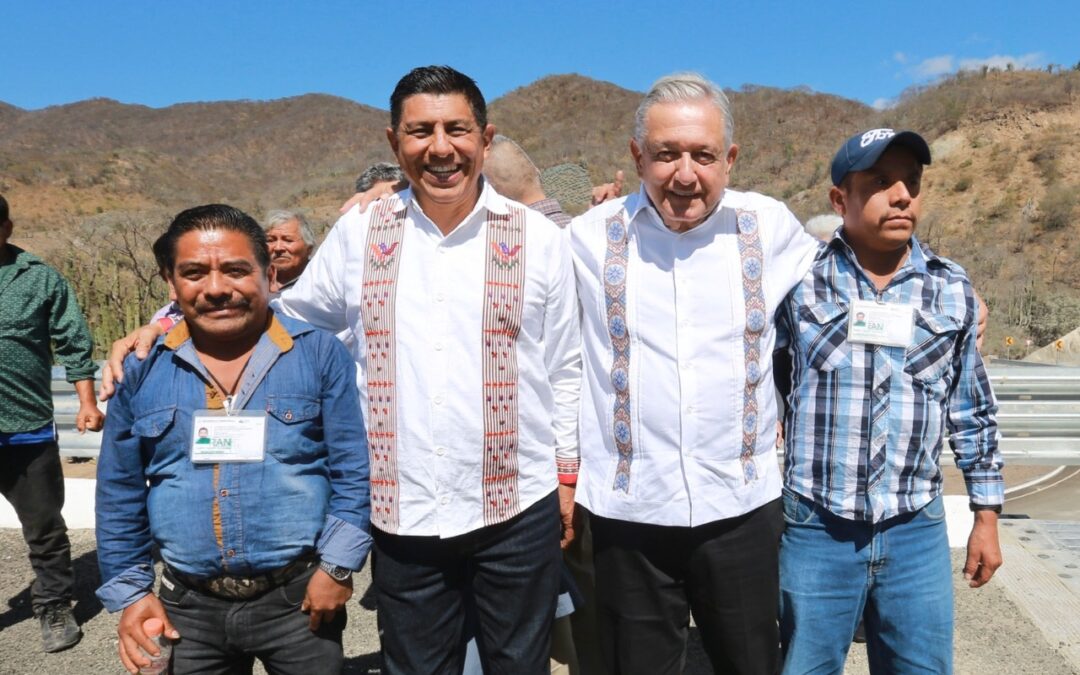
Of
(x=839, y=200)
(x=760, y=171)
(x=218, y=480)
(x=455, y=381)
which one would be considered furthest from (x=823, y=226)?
(x=760, y=171)

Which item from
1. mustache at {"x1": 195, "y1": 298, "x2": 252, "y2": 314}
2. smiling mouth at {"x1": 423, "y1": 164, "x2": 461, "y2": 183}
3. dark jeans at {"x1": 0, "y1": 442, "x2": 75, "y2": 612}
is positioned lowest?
dark jeans at {"x1": 0, "y1": 442, "x2": 75, "y2": 612}

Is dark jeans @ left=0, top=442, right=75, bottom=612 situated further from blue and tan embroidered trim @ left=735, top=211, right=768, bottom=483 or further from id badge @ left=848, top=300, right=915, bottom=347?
id badge @ left=848, top=300, right=915, bottom=347

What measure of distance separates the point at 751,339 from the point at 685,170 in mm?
477

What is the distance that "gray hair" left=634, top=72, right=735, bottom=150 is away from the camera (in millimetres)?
1968

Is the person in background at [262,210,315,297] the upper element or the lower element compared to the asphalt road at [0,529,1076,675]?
upper

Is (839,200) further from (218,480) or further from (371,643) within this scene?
(371,643)

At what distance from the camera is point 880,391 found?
6.57 ft

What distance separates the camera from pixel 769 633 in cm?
208

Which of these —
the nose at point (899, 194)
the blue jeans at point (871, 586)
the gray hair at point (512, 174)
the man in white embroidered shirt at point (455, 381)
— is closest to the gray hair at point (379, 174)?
the gray hair at point (512, 174)

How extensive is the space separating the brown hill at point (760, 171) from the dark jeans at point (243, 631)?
261 inches

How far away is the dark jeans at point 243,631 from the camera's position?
1896 millimetres

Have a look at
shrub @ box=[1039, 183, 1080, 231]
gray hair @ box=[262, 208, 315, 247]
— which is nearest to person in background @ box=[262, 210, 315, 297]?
gray hair @ box=[262, 208, 315, 247]

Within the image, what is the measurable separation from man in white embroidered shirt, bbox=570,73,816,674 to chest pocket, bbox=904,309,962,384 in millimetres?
339

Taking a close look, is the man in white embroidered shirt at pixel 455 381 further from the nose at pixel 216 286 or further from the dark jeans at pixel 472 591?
the nose at pixel 216 286
